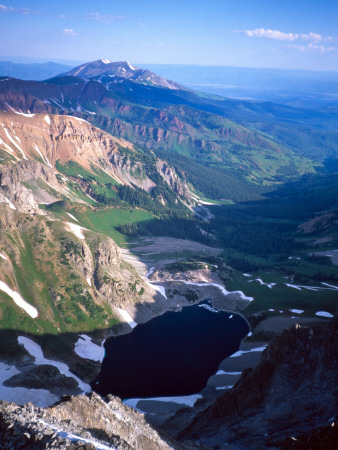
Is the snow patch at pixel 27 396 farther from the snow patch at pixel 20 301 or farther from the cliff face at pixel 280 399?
the snow patch at pixel 20 301

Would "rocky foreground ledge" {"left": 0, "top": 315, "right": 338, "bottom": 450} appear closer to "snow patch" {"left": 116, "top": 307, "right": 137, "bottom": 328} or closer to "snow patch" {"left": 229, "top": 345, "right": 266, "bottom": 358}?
"snow patch" {"left": 229, "top": 345, "right": 266, "bottom": 358}

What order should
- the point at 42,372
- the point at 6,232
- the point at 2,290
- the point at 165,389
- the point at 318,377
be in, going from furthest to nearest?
the point at 6,232 → the point at 2,290 → the point at 165,389 → the point at 42,372 → the point at 318,377

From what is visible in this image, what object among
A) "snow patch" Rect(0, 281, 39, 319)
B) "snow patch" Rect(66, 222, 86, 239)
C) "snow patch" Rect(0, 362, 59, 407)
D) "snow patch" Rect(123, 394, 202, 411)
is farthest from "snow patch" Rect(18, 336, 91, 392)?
"snow patch" Rect(66, 222, 86, 239)

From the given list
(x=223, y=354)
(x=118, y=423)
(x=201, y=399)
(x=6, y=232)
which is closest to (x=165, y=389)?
(x=201, y=399)

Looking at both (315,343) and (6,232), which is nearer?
(315,343)

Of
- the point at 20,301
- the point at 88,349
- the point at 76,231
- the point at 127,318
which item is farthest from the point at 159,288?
the point at 20,301

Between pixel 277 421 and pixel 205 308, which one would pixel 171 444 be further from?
pixel 205 308

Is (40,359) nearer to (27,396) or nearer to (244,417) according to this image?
(27,396)
